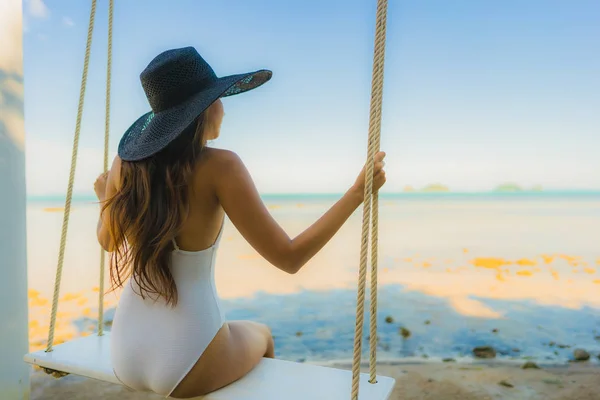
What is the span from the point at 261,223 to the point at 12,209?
4.46ft

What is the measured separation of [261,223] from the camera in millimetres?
1017

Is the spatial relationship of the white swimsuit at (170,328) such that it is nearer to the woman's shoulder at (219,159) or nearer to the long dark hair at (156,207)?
the long dark hair at (156,207)

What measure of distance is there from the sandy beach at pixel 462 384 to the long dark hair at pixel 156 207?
1672mm

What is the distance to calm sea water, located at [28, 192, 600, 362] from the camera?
4.52 m

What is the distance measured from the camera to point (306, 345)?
14.3ft

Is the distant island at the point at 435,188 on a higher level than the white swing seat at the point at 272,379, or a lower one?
lower

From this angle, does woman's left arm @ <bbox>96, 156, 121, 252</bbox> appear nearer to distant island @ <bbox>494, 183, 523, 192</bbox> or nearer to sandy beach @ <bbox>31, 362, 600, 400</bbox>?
sandy beach @ <bbox>31, 362, 600, 400</bbox>

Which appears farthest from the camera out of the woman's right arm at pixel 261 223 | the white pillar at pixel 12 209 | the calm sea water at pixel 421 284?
the calm sea water at pixel 421 284

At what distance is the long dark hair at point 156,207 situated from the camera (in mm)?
1014

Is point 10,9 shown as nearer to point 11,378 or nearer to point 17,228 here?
point 17,228

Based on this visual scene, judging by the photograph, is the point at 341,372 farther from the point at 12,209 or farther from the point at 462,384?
the point at 462,384

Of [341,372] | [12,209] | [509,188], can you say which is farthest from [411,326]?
[509,188]

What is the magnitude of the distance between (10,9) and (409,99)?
54.6 feet

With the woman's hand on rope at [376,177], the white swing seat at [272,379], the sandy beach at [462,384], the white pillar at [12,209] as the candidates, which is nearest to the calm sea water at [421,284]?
the sandy beach at [462,384]
